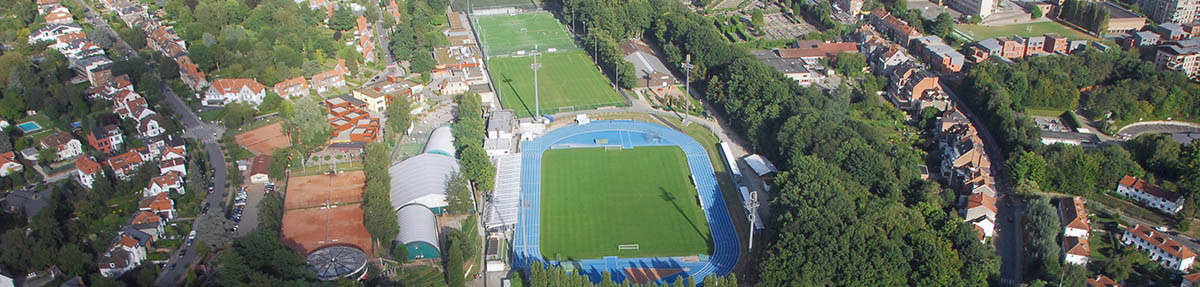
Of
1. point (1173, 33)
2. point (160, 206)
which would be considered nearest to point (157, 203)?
point (160, 206)

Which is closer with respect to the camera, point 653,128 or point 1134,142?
point 1134,142

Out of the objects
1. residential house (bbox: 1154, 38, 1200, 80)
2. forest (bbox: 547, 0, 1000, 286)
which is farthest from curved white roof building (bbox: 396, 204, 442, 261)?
residential house (bbox: 1154, 38, 1200, 80)

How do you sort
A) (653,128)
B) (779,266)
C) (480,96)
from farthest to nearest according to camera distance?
(480,96) < (653,128) < (779,266)

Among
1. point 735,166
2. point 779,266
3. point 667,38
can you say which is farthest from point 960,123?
point 667,38

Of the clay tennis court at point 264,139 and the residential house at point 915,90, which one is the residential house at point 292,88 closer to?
the clay tennis court at point 264,139

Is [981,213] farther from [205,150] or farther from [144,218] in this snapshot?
[205,150]

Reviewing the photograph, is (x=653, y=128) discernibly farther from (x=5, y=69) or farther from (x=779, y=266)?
(x=5, y=69)
